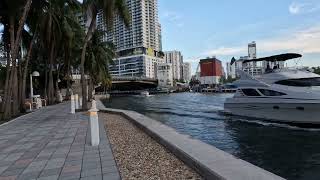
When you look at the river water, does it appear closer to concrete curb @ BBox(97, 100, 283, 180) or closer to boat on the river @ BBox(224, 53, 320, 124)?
boat on the river @ BBox(224, 53, 320, 124)

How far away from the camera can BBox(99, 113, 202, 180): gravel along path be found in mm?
7223

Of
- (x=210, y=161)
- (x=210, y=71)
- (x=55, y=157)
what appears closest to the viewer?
(x=210, y=161)

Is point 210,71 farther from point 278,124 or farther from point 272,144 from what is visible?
point 272,144

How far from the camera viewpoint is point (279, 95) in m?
20.9

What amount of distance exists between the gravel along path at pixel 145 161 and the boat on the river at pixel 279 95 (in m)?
10.0

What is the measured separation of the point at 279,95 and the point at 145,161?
554 inches

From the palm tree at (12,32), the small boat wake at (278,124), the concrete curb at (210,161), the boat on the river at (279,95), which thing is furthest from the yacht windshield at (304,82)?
the palm tree at (12,32)

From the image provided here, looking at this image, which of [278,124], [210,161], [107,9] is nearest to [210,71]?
[107,9]

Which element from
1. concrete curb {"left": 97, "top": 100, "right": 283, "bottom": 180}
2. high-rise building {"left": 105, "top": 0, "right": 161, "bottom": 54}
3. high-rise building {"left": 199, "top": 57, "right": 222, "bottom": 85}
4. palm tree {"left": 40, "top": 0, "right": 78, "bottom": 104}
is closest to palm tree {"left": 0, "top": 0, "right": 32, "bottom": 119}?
high-rise building {"left": 105, "top": 0, "right": 161, "bottom": 54}

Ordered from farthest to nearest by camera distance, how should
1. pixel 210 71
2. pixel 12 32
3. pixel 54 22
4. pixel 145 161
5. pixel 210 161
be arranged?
1. pixel 210 71
2. pixel 54 22
3. pixel 12 32
4. pixel 145 161
5. pixel 210 161

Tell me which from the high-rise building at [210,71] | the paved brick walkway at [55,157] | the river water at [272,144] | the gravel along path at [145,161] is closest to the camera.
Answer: the gravel along path at [145,161]

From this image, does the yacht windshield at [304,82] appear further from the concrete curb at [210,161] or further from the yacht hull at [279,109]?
the concrete curb at [210,161]

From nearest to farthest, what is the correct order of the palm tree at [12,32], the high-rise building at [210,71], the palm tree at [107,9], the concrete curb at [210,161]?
1. the concrete curb at [210,161]
2. the palm tree at [107,9]
3. the palm tree at [12,32]
4. the high-rise building at [210,71]

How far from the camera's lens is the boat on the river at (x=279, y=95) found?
19.2m
